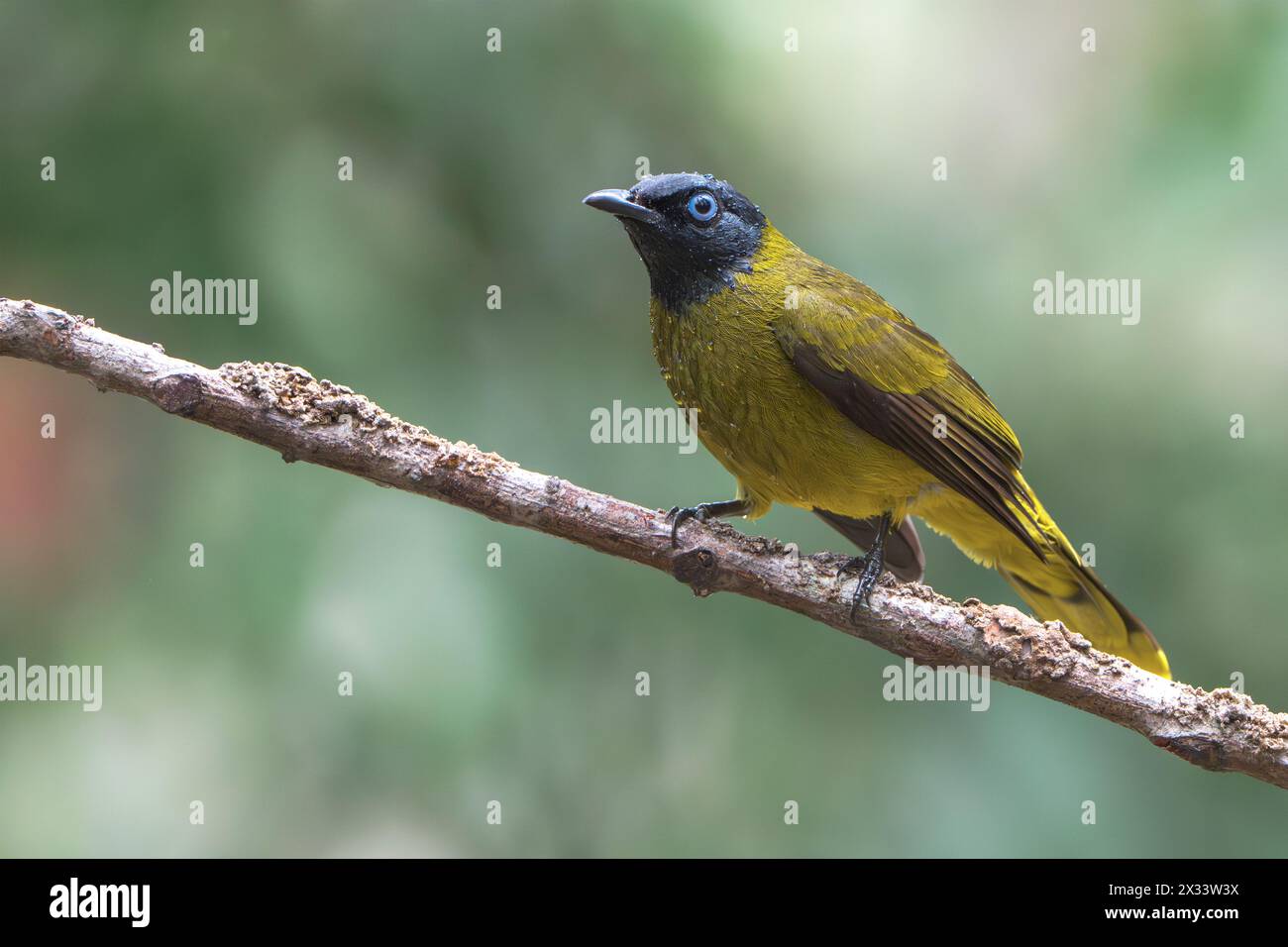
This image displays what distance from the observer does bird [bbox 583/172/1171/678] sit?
3.69 metres

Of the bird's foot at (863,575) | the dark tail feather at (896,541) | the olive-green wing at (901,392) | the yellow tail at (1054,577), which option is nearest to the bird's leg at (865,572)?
the bird's foot at (863,575)

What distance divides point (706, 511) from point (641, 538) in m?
0.45

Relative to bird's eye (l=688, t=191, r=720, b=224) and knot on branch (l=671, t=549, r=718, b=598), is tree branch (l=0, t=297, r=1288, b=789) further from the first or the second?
bird's eye (l=688, t=191, r=720, b=224)

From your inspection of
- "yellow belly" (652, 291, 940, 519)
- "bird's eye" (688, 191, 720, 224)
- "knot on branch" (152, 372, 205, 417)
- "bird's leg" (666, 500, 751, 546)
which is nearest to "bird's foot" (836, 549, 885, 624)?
"yellow belly" (652, 291, 940, 519)

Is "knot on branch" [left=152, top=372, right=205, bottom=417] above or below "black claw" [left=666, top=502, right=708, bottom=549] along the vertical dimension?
above

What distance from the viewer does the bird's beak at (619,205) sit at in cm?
380

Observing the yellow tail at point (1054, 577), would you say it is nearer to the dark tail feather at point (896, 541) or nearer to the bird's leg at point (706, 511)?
the dark tail feather at point (896, 541)

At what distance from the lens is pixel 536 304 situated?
4570 mm

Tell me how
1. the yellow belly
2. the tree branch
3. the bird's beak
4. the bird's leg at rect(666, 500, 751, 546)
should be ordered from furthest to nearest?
1. the bird's beak
2. the yellow belly
3. the bird's leg at rect(666, 500, 751, 546)
4. the tree branch

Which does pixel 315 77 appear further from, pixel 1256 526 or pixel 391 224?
pixel 1256 526

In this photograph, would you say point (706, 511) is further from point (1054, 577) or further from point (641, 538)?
point (1054, 577)

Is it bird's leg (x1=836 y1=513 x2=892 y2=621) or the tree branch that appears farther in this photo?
bird's leg (x1=836 y1=513 x2=892 y2=621)

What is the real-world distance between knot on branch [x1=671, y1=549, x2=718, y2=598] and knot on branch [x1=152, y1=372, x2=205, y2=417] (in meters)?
1.40

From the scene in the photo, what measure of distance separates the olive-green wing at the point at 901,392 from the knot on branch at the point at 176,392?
69.0 inches
